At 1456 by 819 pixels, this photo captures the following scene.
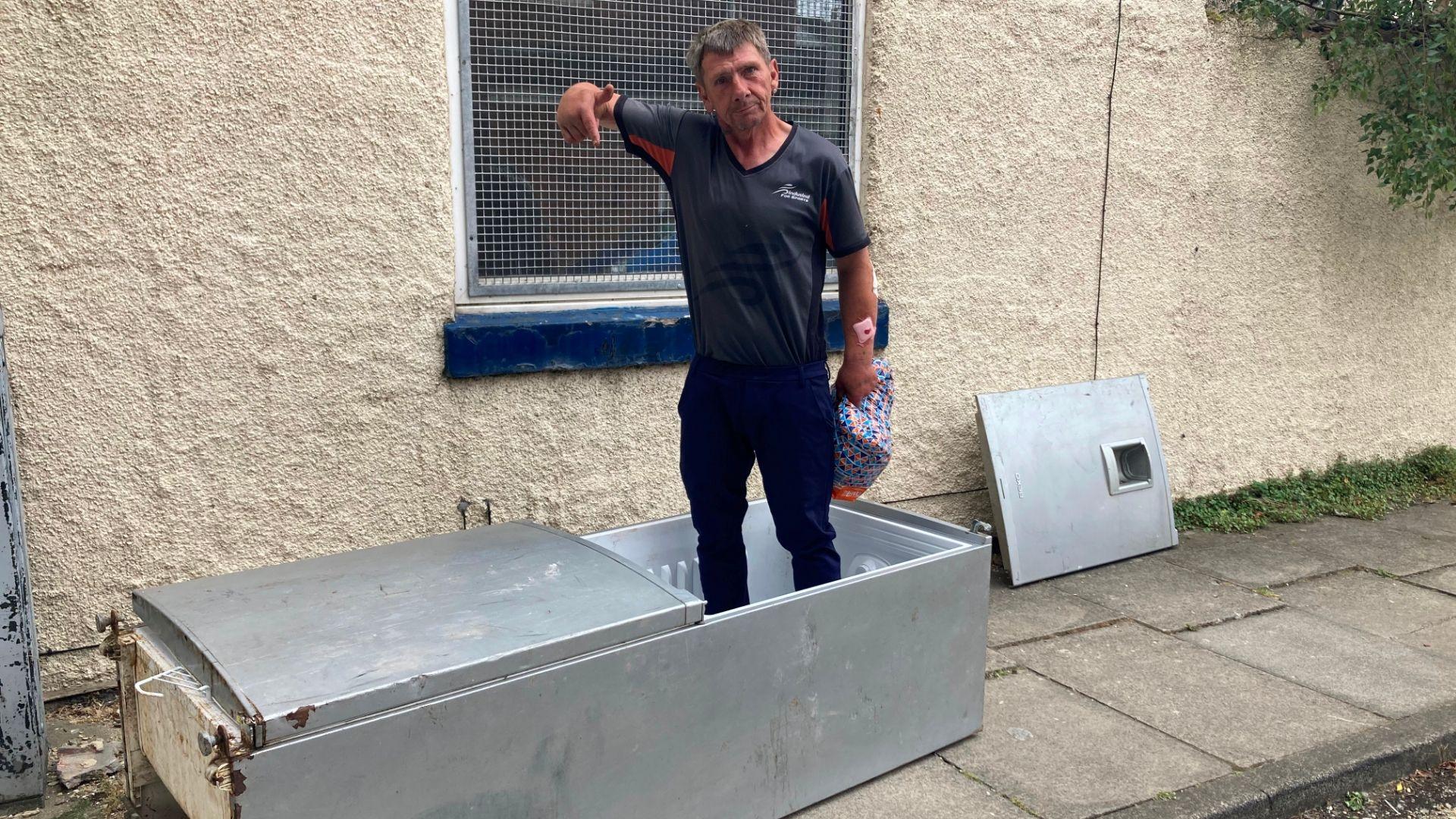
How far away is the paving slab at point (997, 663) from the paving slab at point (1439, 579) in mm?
2332

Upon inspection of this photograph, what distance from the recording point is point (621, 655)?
2518 mm

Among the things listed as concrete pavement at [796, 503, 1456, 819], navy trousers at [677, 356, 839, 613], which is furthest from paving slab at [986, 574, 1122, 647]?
navy trousers at [677, 356, 839, 613]

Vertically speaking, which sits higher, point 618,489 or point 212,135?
point 212,135

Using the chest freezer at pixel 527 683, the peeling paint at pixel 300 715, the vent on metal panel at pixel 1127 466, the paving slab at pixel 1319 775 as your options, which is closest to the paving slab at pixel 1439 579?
the vent on metal panel at pixel 1127 466

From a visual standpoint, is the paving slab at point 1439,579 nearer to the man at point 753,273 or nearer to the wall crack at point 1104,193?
the wall crack at point 1104,193

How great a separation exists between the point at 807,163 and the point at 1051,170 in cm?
251

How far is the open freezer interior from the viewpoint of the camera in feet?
11.5

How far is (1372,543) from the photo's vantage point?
5785mm

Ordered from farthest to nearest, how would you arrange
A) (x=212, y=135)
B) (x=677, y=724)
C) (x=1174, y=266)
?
(x=1174, y=266) → (x=212, y=135) → (x=677, y=724)

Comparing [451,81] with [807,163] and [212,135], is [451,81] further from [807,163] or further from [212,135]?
[807,163]

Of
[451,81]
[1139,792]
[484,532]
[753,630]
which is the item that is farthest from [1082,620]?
[451,81]

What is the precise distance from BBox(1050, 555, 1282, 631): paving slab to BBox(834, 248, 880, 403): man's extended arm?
201 cm

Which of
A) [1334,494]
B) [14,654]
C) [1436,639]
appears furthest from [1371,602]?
[14,654]

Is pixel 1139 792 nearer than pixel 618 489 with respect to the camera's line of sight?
Yes
